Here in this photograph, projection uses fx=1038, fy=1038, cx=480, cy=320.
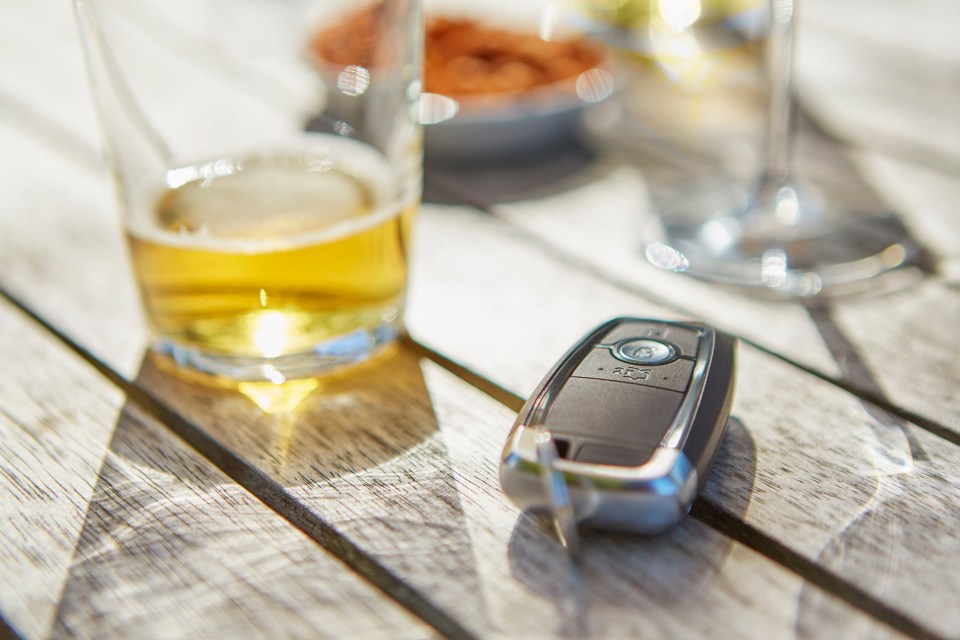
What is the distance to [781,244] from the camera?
2.00 ft

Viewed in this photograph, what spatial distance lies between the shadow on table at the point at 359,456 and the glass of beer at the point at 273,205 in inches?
0.6

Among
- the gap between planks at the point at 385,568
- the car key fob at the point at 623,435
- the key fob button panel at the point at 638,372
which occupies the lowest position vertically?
the gap between planks at the point at 385,568

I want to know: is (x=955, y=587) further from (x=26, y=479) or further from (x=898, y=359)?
(x=26, y=479)

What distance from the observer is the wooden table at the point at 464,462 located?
35 centimetres

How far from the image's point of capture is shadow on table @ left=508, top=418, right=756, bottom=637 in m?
0.34

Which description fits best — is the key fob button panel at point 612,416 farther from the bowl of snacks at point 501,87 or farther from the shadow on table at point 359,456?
the bowl of snacks at point 501,87

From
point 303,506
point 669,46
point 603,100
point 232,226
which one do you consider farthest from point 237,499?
point 669,46

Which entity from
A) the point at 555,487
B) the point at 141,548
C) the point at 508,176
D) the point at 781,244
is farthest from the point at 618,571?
the point at 508,176

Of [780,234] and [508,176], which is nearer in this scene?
[780,234]

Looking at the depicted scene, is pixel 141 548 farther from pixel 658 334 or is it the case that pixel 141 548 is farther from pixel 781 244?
pixel 781 244

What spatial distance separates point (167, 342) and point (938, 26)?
823 millimetres

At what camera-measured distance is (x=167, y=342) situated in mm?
501

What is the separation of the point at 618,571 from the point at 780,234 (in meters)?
0.33

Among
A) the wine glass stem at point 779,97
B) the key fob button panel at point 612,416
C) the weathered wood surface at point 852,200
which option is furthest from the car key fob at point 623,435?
the wine glass stem at point 779,97
